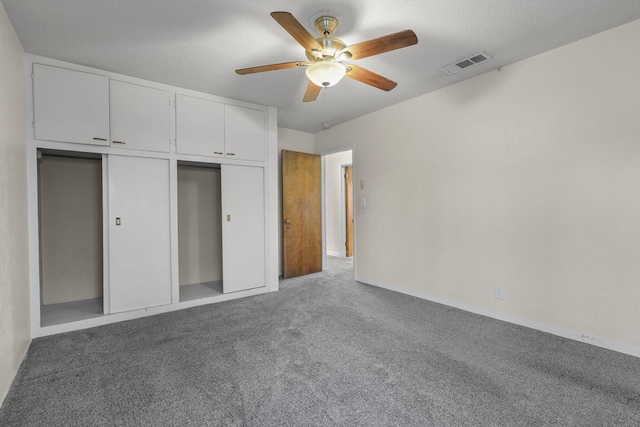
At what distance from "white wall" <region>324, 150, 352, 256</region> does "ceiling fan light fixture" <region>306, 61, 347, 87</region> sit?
4.20 m

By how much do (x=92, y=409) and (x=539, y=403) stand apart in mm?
2516

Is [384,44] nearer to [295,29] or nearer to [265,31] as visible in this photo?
[295,29]

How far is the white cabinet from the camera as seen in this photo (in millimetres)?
3377

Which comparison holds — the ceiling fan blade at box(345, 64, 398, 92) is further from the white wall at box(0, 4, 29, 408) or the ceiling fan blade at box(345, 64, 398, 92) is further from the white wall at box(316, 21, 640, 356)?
the white wall at box(0, 4, 29, 408)

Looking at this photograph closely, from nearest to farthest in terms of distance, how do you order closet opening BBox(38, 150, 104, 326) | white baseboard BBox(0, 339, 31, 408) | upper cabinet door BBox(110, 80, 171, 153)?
white baseboard BBox(0, 339, 31, 408), upper cabinet door BBox(110, 80, 171, 153), closet opening BBox(38, 150, 104, 326)

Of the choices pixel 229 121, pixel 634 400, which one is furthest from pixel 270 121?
pixel 634 400

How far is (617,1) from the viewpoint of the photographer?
6.55ft

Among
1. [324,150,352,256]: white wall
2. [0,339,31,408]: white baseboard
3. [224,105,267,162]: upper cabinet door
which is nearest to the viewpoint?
[0,339,31,408]: white baseboard

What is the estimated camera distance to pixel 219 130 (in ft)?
11.9

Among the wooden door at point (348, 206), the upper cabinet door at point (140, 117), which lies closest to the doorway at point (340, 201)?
the wooden door at point (348, 206)

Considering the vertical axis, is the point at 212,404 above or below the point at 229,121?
below

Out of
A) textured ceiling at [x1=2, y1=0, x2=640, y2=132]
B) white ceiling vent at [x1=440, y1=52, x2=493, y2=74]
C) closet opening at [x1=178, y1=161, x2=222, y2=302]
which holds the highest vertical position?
textured ceiling at [x1=2, y1=0, x2=640, y2=132]

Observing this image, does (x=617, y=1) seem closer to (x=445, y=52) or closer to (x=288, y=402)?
(x=445, y=52)

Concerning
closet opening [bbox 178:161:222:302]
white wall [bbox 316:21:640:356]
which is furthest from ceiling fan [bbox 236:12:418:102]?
closet opening [bbox 178:161:222:302]
